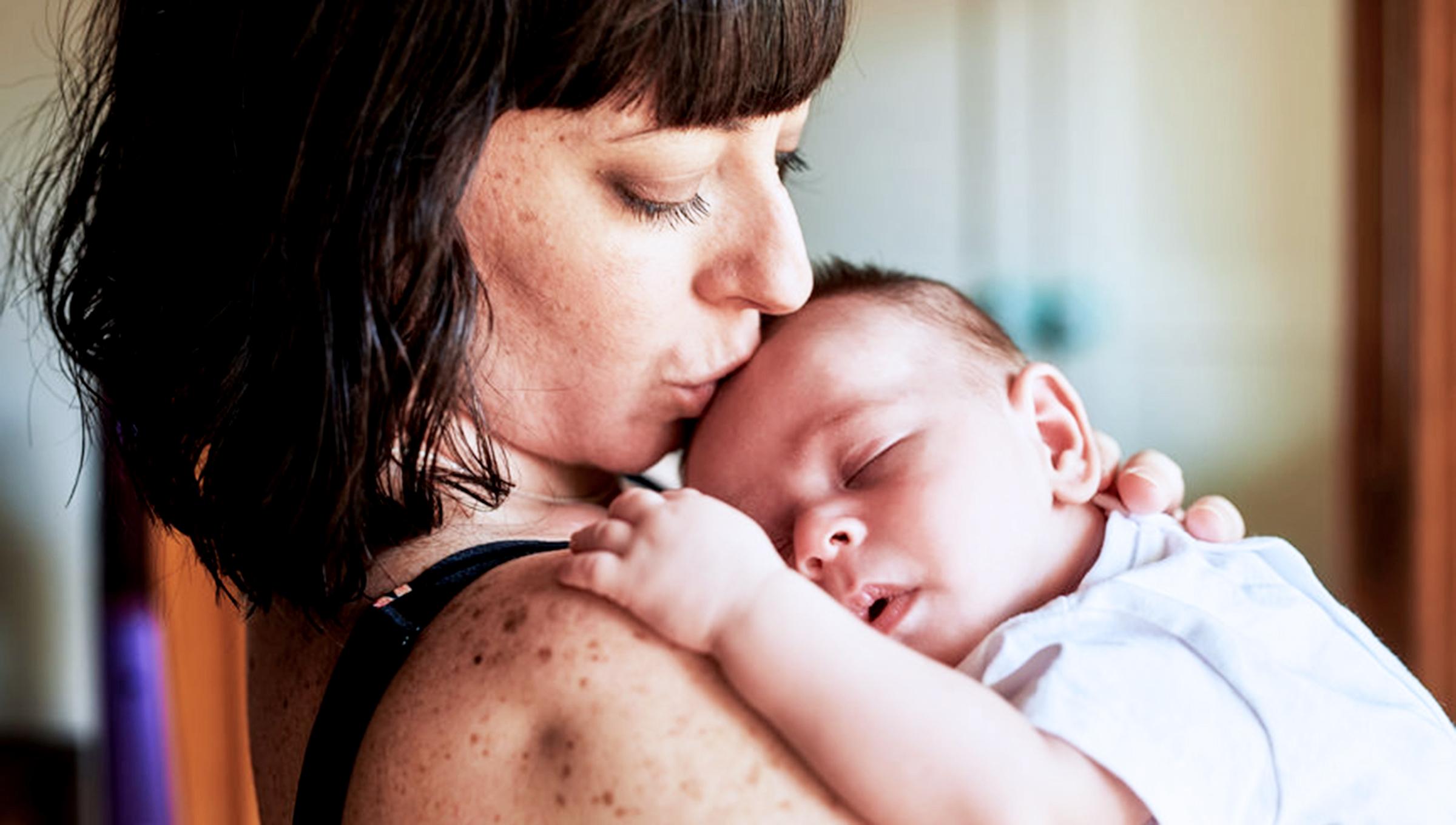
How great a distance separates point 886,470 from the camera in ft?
3.44

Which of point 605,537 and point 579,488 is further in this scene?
point 579,488

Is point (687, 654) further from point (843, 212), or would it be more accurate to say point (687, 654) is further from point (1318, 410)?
point (843, 212)

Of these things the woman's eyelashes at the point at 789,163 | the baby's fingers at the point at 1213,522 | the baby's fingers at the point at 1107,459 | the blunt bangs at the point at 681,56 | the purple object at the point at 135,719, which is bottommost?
the purple object at the point at 135,719

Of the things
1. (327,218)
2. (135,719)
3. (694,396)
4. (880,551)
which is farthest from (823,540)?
(135,719)

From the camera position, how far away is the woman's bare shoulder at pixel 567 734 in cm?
81

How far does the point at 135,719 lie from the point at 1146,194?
301 centimetres

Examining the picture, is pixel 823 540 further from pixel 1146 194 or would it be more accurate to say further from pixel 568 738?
pixel 1146 194

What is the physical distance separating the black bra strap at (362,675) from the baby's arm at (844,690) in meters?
0.13

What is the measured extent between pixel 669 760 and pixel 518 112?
403mm

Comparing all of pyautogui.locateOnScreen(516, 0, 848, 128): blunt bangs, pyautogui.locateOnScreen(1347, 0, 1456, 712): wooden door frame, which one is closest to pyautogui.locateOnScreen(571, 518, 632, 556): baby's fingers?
pyautogui.locateOnScreen(516, 0, 848, 128): blunt bangs

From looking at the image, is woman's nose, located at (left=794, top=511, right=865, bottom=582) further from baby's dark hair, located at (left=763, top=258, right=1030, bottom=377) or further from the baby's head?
baby's dark hair, located at (left=763, top=258, right=1030, bottom=377)

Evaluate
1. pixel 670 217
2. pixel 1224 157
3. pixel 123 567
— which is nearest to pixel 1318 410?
pixel 1224 157

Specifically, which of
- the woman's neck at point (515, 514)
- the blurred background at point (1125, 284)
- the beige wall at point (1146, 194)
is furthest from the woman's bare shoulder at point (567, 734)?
the beige wall at point (1146, 194)

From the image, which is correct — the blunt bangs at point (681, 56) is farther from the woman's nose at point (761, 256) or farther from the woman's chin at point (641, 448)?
the woman's chin at point (641, 448)
